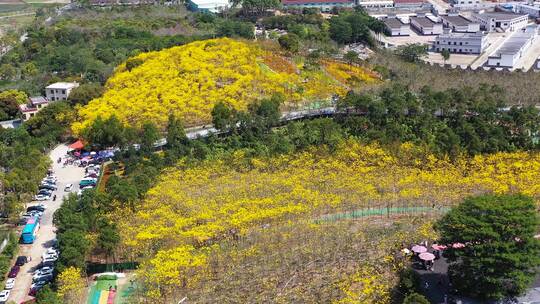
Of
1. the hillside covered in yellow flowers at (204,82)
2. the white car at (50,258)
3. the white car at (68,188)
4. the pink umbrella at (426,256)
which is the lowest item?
the white car at (50,258)

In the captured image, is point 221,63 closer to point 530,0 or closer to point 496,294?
point 496,294

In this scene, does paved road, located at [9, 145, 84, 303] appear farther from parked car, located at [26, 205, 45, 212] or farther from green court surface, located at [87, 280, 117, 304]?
green court surface, located at [87, 280, 117, 304]

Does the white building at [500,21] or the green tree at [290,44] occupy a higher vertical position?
the green tree at [290,44]

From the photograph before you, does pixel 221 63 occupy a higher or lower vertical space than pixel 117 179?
higher

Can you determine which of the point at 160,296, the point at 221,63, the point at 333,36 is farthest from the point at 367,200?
the point at 333,36

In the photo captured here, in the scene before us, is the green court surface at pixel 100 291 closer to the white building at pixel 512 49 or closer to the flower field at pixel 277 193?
the flower field at pixel 277 193

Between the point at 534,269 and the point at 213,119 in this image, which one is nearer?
the point at 534,269

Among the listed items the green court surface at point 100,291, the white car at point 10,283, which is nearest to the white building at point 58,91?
the white car at point 10,283
